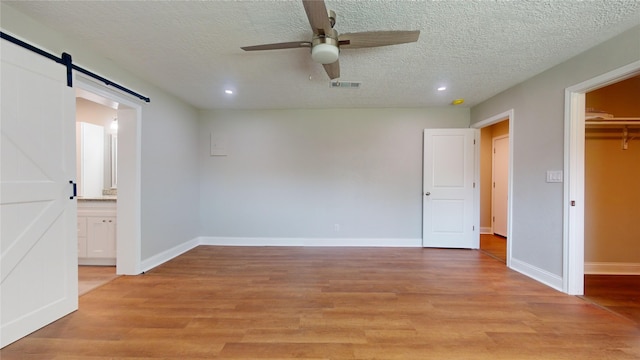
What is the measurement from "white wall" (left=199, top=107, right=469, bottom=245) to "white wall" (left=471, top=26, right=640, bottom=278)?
1288 mm

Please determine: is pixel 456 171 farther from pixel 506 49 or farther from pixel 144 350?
pixel 144 350

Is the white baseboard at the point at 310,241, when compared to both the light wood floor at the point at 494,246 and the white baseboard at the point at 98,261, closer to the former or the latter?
the light wood floor at the point at 494,246

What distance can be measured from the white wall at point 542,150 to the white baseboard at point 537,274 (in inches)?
1.2

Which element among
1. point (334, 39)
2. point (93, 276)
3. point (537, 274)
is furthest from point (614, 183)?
point (93, 276)

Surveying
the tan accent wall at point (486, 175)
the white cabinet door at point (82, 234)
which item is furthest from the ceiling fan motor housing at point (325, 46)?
the tan accent wall at point (486, 175)

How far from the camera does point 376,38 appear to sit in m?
1.90

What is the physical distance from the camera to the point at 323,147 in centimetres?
452

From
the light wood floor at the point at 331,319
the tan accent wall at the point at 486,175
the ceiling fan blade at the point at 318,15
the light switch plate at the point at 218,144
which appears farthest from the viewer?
the tan accent wall at the point at 486,175

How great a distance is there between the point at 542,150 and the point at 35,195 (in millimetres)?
4841

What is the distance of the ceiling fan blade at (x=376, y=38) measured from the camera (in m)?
1.82

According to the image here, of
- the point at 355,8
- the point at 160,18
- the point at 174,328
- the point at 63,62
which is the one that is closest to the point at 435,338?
the point at 174,328

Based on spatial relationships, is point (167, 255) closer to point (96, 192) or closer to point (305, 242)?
point (96, 192)

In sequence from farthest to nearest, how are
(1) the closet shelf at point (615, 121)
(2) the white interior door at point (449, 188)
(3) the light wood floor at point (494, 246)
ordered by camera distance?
(2) the white interior door at point (449, 188)
(3) the light wood floor at point (494, 246)
(1) the closet shelf at point (615, 121)

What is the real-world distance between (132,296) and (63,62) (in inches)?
86.7
